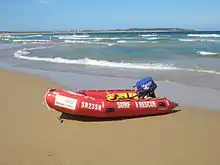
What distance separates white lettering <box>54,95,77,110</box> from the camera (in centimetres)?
711

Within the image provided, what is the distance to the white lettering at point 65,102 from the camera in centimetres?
711

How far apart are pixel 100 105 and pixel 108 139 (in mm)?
1418

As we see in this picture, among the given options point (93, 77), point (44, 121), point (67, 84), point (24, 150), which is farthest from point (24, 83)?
point (24, 150)

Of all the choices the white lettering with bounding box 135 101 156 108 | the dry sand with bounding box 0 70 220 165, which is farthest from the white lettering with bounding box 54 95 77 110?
the white lettering with bounding box 135 101 156 108

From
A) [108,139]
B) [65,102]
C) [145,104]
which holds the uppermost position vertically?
[65,102]

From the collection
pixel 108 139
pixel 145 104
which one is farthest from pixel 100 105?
pixel 108 139

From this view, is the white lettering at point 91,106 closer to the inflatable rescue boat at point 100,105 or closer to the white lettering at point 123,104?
the inflatable rescue boat at point 100,105

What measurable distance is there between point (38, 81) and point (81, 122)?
5081mm

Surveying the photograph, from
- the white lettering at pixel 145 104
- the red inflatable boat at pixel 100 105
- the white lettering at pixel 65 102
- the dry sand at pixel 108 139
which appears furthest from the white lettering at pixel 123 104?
the white lettering at pixel 65 102

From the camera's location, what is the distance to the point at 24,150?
209 inches

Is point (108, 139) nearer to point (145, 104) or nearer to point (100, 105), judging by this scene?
point (100, 105)

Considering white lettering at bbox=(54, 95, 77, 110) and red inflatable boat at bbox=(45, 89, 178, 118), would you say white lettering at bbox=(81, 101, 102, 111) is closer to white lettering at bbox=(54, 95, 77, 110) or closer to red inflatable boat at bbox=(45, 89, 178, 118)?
red inflatable boat at bbox=(45, 89, 178, 118)

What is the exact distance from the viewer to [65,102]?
7.12 meters

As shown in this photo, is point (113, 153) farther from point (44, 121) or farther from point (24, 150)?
point (44, 121)
